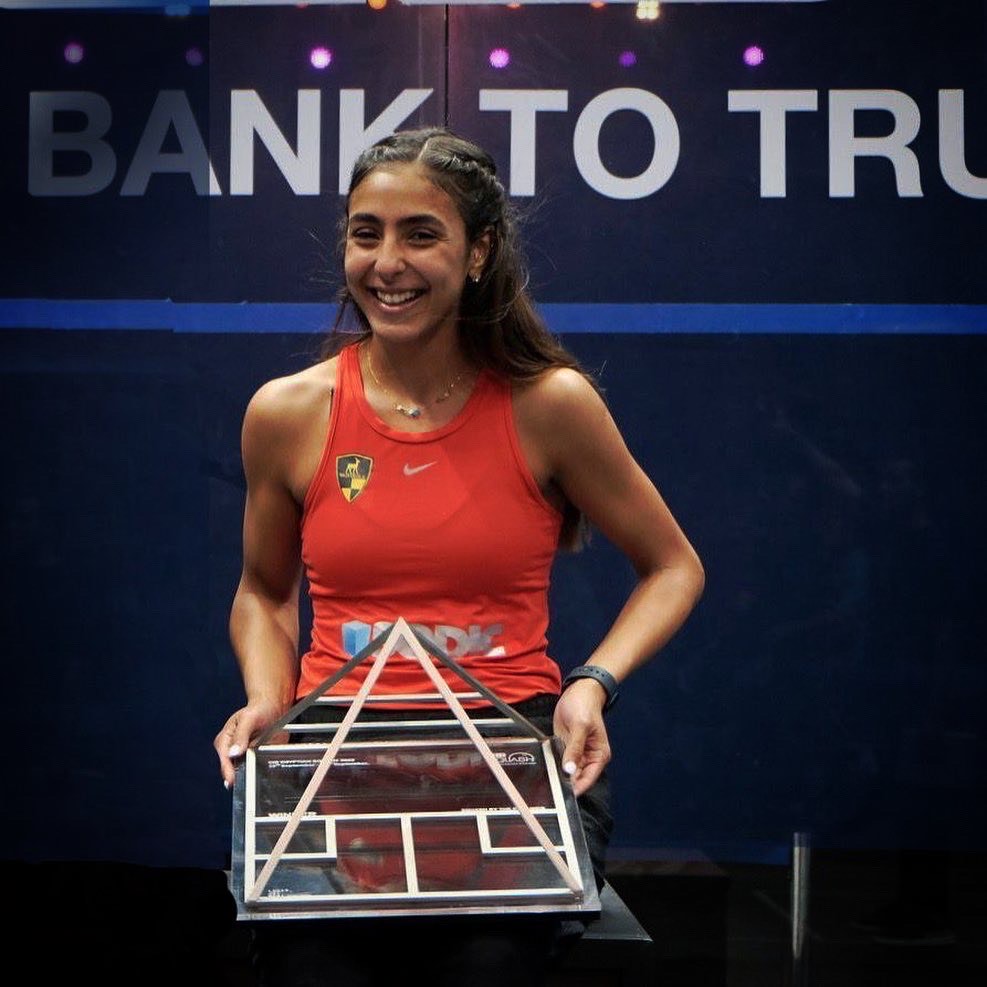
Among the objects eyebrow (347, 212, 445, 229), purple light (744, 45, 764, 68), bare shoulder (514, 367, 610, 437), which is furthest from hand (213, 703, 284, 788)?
purple light (744, 45, 764, 68)

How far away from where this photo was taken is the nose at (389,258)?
81.8 inches

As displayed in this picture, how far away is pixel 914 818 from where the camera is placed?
10.9ft

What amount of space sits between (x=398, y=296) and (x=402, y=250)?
59mm

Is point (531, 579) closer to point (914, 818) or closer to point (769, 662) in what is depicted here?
point (769, 662)

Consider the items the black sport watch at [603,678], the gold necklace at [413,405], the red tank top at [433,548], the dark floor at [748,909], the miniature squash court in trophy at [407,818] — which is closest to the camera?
the miniature squash court in trophy at [407,818]

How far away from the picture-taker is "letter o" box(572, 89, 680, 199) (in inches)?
129

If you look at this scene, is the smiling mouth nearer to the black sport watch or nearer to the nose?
the nose

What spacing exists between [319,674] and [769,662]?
146 centimetres

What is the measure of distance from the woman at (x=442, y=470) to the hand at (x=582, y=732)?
0.11 feet

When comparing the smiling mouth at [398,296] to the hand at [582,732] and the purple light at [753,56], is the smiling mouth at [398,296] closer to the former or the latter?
the hand at [582,732]

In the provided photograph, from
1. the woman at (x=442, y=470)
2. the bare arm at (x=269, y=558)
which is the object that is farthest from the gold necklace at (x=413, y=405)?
the bare arm at (x=269, y=558)

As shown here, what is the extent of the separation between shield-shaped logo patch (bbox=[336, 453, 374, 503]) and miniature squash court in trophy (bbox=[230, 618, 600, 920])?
0.27 meters

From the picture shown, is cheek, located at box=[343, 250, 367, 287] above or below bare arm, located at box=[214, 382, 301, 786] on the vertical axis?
above

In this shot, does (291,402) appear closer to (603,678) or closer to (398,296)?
(398,296)
